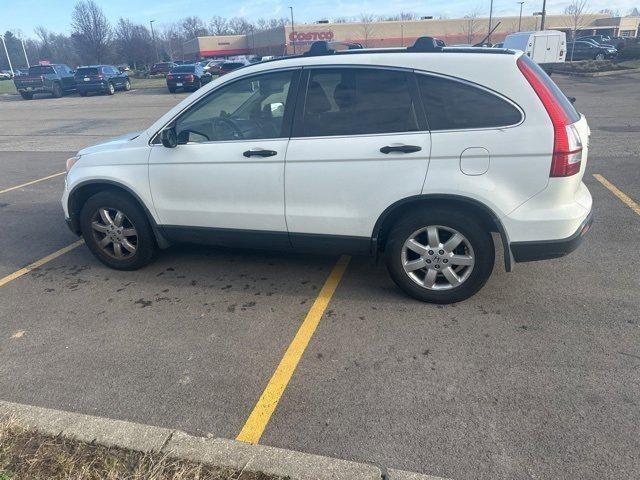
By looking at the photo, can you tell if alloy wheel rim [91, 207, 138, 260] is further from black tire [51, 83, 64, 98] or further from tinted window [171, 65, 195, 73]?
black tire [51, 83, 64, 98]

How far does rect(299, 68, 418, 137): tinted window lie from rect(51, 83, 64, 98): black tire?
3185 centimetres

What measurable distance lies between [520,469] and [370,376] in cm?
101

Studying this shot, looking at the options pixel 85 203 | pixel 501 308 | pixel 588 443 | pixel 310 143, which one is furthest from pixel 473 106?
pixel 85 203

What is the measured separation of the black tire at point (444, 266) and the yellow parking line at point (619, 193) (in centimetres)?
324

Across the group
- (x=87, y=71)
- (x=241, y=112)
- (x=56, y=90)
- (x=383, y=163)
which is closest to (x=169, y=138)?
(x=241, y=112)

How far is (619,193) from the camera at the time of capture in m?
6.54

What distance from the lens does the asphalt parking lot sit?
2607 mm

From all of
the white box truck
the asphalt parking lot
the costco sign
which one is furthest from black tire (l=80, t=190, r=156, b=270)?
the costco sign

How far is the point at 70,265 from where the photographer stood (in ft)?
16.7

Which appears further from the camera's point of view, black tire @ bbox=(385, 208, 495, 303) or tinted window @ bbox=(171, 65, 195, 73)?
tinted window @ bbox=(171, 65, 195, 73)

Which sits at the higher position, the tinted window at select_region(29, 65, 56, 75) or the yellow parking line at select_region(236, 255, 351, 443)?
the tinted window at select_region(29, 65, 56, 75)

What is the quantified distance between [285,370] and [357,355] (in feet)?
1.63

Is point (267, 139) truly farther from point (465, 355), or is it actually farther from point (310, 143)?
point (465, 355)

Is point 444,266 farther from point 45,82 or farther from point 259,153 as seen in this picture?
point 45,82
